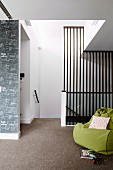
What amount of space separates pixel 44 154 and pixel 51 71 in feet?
17.9

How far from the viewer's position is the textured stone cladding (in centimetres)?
412

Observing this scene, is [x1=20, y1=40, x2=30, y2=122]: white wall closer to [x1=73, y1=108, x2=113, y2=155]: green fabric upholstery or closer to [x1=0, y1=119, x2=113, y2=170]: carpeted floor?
[x1=0, y1=119, x2=113, y2=170]: carpeted floor

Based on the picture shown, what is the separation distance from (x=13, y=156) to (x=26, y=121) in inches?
103

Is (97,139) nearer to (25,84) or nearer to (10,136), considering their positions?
(10,136)

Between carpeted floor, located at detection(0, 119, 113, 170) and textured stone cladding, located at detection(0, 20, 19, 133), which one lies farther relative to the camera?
textured stone cladding, located at detection(0, 20, 19, 133)

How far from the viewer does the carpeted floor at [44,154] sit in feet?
8.83

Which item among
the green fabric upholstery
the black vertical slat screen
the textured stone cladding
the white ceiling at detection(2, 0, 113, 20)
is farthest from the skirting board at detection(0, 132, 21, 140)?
the black vertical slat screen

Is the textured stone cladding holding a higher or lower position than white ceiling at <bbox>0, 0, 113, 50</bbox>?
lower

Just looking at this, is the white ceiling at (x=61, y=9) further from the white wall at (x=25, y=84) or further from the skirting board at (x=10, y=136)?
the skirting board at (x=10, y=136)

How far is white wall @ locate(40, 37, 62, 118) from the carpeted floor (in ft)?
12.7

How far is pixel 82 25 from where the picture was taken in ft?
21.9

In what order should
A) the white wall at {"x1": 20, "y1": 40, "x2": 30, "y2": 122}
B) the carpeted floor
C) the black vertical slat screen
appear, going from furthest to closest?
the black vertical slat screen → the white wall at {"x1": 20, "y1": 40, "x2": 30, "y2": 122} → the carpeted floor

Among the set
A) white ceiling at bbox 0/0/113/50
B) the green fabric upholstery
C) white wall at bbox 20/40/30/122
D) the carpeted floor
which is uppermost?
white ceiling at bbox 0/0/113/50

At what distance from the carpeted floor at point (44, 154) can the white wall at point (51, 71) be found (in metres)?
3.87
